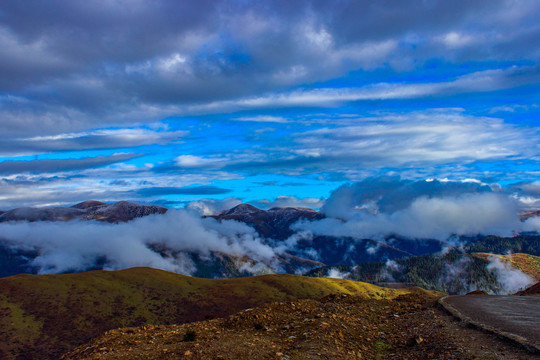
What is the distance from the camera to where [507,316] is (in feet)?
75.4

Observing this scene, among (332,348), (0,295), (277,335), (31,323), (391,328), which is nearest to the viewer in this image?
(332,348)

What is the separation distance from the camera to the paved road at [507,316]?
57.1 feet

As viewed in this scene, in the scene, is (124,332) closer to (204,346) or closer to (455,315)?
(204,346)

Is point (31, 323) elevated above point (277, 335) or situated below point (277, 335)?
below

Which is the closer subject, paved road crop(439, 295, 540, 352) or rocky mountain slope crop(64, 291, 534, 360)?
rocky mountain slope crop(64, 291, 534, 360)

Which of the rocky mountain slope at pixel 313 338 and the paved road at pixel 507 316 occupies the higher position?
the paved road at pixel 507 316

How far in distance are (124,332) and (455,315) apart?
76.9 feet

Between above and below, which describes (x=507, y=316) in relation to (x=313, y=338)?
above

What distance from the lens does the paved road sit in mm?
17402

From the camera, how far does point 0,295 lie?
191625 millimetres

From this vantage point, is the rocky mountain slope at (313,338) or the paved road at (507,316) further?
the paved road at (507,316)

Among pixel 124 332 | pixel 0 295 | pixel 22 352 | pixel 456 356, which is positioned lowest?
pixel 22 352

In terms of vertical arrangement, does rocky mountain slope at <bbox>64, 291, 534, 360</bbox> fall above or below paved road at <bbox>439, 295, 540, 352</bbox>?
below

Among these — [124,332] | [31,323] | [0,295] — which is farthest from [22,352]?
[124,332]
